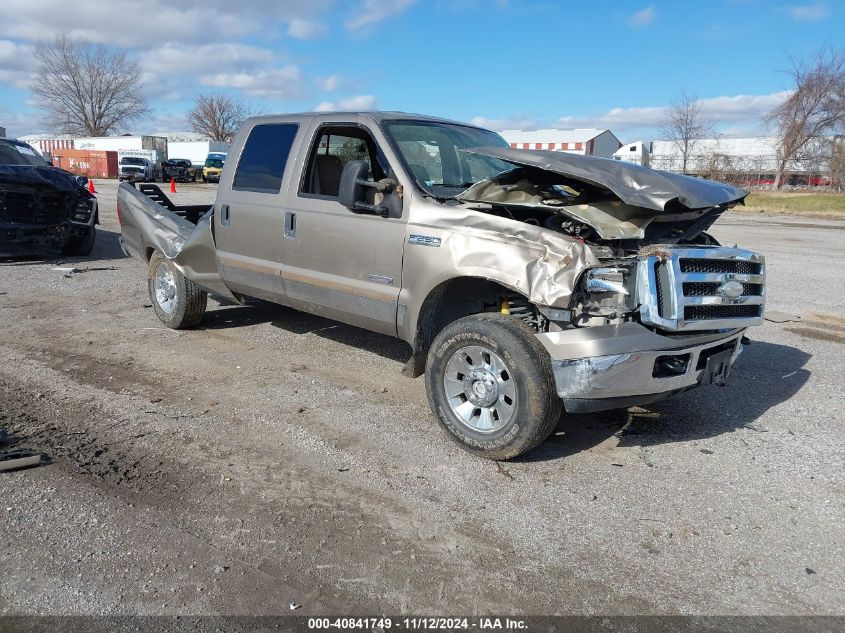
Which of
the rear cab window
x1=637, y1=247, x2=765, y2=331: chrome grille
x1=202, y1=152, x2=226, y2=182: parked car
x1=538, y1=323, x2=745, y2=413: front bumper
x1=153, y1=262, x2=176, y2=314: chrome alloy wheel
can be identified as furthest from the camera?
x1=202, y1=152, x2=226, y2=182: parked car

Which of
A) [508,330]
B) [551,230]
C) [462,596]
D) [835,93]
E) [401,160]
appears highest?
[835,93]

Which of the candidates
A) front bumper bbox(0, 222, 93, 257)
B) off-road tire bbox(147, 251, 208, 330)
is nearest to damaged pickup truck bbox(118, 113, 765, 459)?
off-road tire bbox(147, 251, 208, 330)

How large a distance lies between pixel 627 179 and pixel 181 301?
453 centimetres

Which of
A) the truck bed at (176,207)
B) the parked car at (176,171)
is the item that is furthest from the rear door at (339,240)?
the parked car at (176,171)

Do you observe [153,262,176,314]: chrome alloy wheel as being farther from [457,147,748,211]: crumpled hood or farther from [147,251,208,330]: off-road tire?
[457,147,748,211]: crumpled hood

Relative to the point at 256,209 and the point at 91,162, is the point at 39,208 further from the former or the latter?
the point at 91,162

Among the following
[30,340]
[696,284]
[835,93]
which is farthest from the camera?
[835,93]

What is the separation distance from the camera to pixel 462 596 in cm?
279

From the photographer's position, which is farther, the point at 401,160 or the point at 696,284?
the point at 401,160

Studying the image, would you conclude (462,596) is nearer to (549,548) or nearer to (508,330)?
(549,548)

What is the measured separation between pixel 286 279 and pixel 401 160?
1.46 meters

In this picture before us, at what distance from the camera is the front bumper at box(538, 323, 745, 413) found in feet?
11.7

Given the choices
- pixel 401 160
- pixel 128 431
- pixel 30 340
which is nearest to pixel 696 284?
pixel 401 160

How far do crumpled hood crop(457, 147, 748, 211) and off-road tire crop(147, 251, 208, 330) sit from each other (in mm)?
3437
